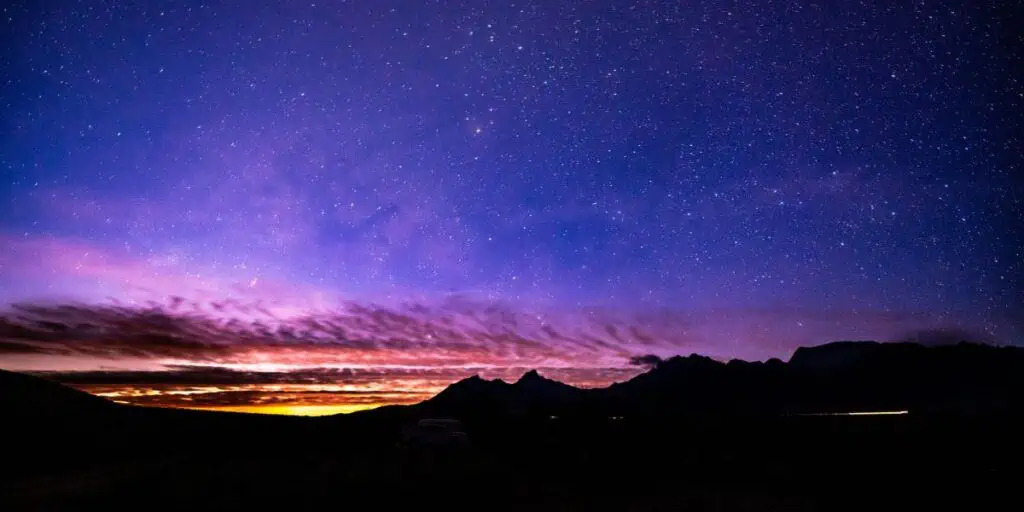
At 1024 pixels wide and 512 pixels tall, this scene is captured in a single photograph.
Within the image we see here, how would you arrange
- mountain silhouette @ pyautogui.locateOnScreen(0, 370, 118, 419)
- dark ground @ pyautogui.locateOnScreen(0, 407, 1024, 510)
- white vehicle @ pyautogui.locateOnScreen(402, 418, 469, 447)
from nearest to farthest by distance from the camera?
dark ground @ pyautogui.locateOnScreen(0, 407, 1024, 510) < white vehicle @ pyautogui.locateOnScreen(402, 418, 469, 447) < mountain silhouette @ pyautogui.locateOnScreen(0, 370, 118, 419)

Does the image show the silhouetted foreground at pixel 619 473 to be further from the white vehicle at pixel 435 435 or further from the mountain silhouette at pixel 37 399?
the mountain silhouette at pixel 37 399

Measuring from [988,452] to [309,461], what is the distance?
2465 centimetres

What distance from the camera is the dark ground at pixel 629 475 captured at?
1467cm

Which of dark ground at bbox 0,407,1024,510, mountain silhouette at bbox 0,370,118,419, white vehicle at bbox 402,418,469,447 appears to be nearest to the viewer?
dark ground at bbox 0,407,1024,510

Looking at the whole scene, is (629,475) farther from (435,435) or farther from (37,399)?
(37,399)

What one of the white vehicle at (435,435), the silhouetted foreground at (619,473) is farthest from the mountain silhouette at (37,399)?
the white vehicle at (435,435)

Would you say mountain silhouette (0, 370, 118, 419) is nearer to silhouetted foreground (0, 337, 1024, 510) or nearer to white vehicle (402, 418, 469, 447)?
silhouetted foreground (0, 337, 1024, 510)

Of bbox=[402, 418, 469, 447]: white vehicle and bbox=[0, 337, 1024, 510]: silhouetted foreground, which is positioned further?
bbox=[402, 418, 469, 447]: white vehicle

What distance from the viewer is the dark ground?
1467 cm

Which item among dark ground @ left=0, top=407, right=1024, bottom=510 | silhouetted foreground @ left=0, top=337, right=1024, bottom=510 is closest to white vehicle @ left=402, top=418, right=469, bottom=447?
silhouetted foreground @ left=0, top=337, right=1024, bottom=510

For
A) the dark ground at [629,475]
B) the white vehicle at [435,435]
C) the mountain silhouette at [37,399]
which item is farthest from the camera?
the mountain silhouette at [37,399]

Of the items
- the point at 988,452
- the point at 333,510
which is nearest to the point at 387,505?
the point at 333,510

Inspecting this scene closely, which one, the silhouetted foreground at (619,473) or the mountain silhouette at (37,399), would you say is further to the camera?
the mountain silhouette at (37,399)

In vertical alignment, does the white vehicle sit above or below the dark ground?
above
